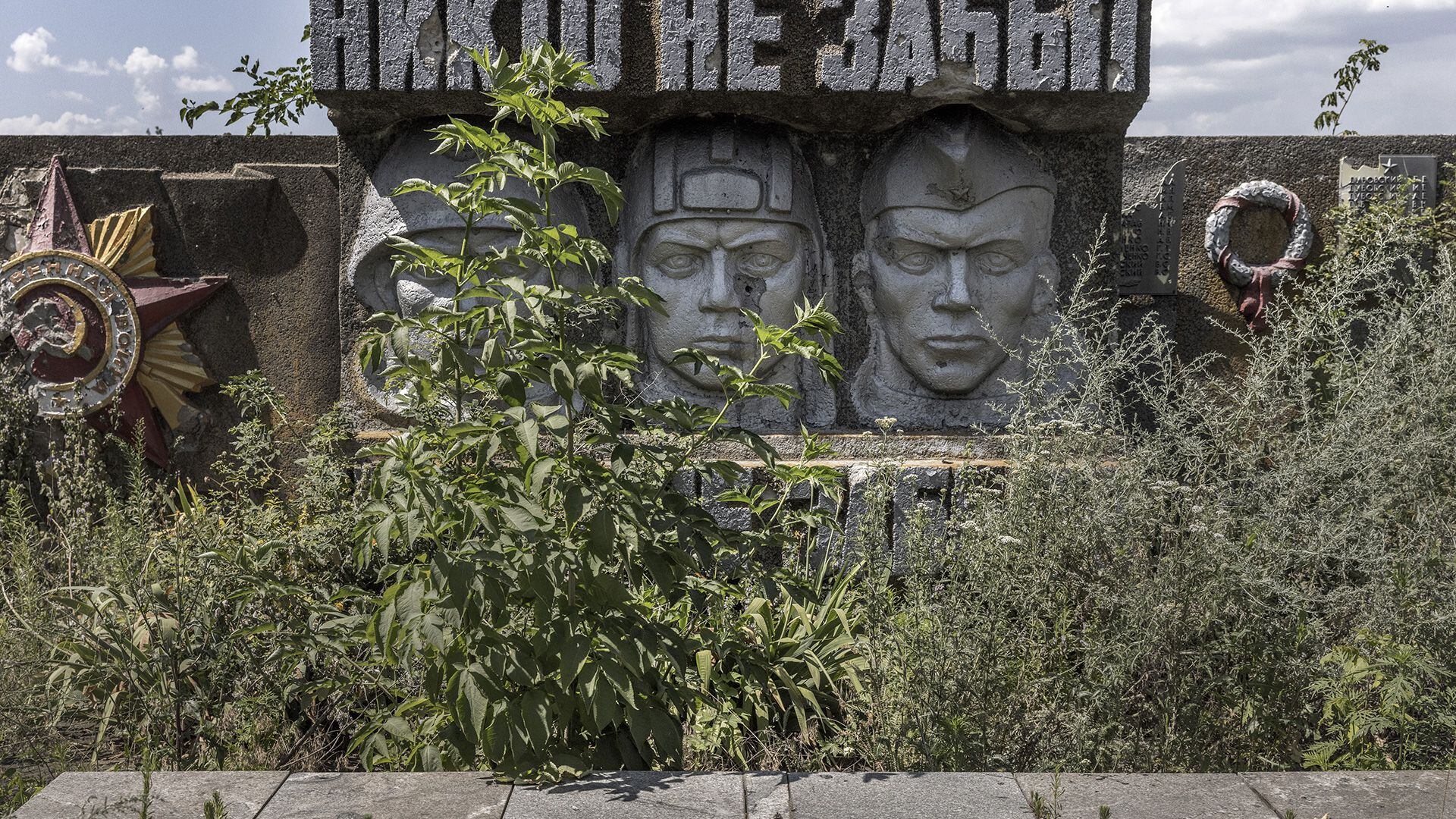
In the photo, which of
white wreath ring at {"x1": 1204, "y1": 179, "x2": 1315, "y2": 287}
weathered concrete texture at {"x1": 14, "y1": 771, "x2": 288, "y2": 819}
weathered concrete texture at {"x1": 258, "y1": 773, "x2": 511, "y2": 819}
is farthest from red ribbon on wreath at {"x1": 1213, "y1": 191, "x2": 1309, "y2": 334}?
weathered concrete texture at {"x1": 14, "y1": 771, "x2": 288, "y2": 819}

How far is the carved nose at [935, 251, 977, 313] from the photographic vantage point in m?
4.84

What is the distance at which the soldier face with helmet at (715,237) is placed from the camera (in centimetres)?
477

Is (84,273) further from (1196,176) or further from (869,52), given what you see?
(1196,176)

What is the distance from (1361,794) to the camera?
101 inches

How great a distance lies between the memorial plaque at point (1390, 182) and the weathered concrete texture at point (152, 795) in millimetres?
5129

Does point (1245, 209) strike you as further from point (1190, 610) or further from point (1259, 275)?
point (1190, 610)

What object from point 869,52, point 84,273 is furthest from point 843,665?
point 84,273

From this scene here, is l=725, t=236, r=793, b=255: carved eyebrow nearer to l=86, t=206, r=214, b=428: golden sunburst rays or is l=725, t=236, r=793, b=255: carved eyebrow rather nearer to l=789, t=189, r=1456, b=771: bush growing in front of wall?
l=789, t=189, r=1456, b=771: bush growing in front of wall

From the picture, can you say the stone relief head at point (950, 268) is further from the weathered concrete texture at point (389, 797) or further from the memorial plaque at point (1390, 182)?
the weathered concrete texture at point (389, 797)

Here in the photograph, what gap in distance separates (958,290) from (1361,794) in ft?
8.69

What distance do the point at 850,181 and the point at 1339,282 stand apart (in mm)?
1915

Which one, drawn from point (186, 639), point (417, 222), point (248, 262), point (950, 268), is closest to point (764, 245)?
point (950, 268)

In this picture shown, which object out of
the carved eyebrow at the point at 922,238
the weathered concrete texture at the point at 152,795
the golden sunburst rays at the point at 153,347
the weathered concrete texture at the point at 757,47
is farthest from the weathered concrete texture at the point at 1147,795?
the golden sunburst rays at the point at 153,347

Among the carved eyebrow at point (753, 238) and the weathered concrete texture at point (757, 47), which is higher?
the weathered concrete texture at point (757, 47)
